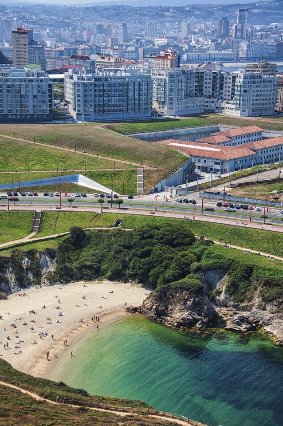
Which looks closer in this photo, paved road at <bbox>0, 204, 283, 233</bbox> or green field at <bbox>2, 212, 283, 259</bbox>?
green field at <bbox>2, 212, 283, 259</bbox>

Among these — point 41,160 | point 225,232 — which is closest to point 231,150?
point 41,160

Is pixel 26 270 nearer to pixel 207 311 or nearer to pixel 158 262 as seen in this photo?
pixel 158 262

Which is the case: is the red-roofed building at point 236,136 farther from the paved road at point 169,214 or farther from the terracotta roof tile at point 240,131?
the paved road at point 169,214

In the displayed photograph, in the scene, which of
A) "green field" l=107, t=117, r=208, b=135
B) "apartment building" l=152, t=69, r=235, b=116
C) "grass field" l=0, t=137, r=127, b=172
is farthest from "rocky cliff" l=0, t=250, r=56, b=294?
"apartment building" l=152, t=69, r=235, b=116

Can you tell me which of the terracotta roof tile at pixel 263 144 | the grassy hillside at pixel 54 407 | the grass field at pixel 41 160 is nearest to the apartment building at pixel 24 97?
the grass field at pixel 41 160

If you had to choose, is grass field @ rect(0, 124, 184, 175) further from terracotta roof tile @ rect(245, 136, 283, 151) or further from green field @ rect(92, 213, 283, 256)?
green field @ rect(92, 213, 283, 256)

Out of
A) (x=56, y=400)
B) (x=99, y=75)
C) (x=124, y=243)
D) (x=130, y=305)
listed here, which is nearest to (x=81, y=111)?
(x=99, y=75)

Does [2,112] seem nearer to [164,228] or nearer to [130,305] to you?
[164,228]
